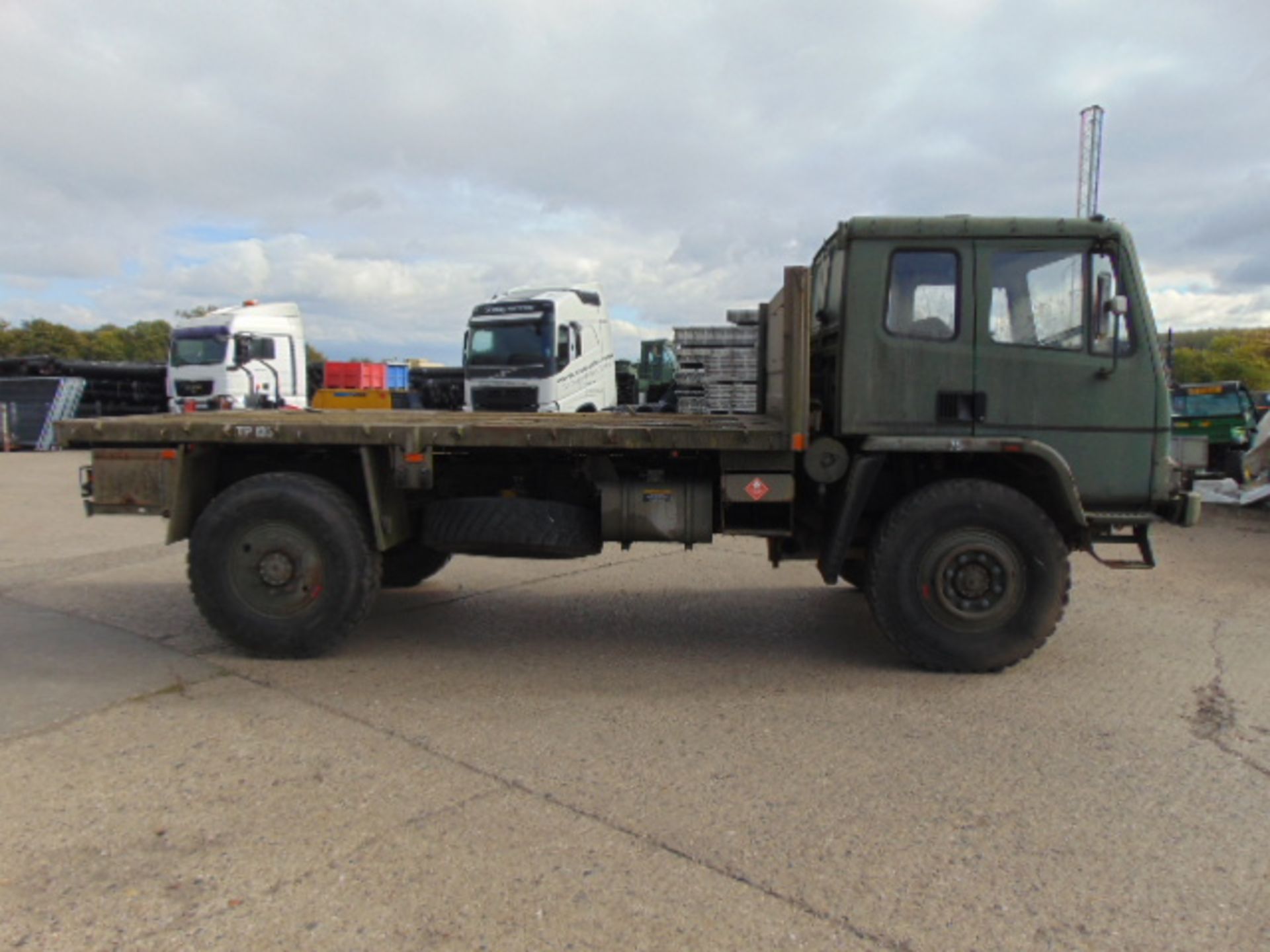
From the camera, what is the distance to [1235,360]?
52.2 meters

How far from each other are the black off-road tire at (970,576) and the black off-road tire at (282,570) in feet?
10.8

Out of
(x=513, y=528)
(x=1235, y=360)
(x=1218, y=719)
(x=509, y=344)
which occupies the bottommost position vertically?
(x=1218, y=719)

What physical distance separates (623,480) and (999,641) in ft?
8.29

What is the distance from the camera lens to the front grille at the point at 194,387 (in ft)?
67.4

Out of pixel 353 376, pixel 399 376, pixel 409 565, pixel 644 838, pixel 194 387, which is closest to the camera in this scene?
pixel 644 838

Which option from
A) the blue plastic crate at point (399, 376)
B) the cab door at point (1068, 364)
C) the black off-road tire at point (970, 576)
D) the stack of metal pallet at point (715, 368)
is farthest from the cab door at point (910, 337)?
the blue plastic crate at point (399, 376)

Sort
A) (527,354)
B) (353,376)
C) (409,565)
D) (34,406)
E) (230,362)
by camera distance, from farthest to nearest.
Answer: (353,376)
(34,406)
(230,362)
(527,354)
(409,565)

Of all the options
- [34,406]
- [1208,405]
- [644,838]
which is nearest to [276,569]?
[644,838]

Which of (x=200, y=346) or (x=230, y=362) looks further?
(x=200, y=346)

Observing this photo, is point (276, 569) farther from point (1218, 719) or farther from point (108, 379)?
Answer: point (108, 379)

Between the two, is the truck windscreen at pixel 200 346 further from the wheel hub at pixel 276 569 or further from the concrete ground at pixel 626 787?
the wheel hub at pixel 276 569

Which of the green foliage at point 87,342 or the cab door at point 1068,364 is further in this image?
the green foliage at point 87,342

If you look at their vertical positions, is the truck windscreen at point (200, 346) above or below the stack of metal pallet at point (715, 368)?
above

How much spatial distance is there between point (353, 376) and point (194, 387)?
891 centimetres
